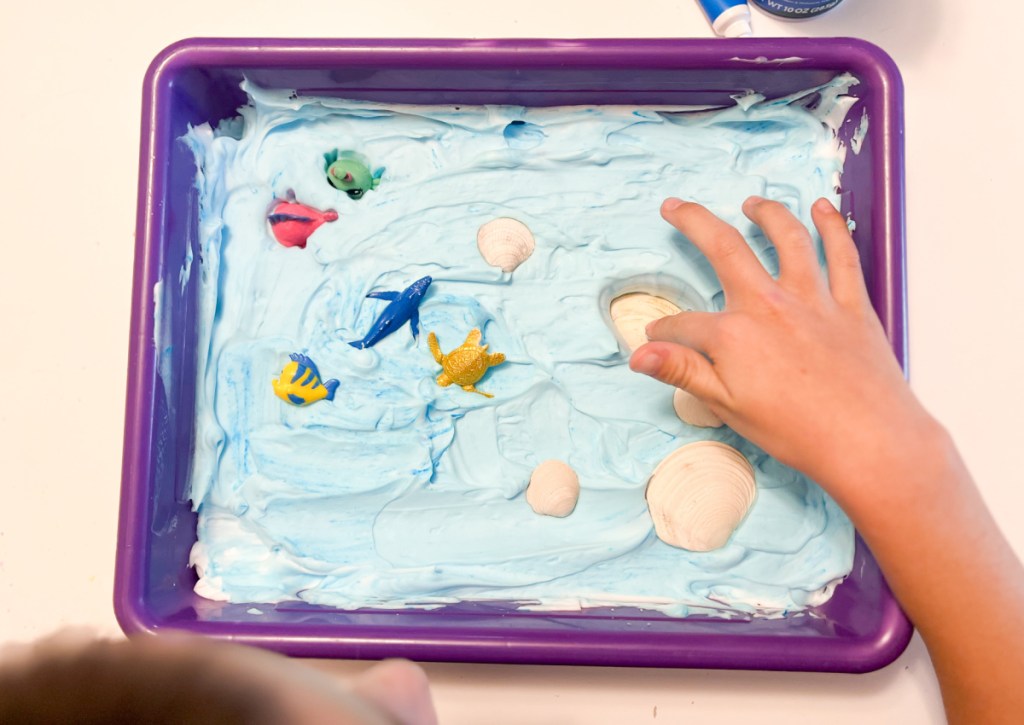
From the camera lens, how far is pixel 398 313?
668mm

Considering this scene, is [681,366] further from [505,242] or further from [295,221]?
[295,221]

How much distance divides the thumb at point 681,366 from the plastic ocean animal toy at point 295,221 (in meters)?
0.32

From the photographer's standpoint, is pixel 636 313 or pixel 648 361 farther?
pixel 636 313

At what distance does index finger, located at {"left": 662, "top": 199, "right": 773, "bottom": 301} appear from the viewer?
0.59 meters

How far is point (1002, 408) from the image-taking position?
659mm

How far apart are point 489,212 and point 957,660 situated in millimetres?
506

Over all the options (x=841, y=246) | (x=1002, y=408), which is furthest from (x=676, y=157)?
(x=1002, y=408)

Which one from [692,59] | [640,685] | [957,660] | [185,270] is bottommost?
[640,685]

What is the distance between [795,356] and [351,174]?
1.35 ft

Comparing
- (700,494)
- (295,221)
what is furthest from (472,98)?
(700,494)

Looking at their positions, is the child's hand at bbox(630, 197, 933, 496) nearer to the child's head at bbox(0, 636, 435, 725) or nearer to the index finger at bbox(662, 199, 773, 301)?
the index finger at bbox(662, 199, 773, 301)

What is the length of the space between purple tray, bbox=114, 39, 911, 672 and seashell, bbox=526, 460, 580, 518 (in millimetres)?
90

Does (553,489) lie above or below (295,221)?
below

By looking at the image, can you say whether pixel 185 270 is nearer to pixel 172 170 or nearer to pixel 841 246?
pixel 172 170
